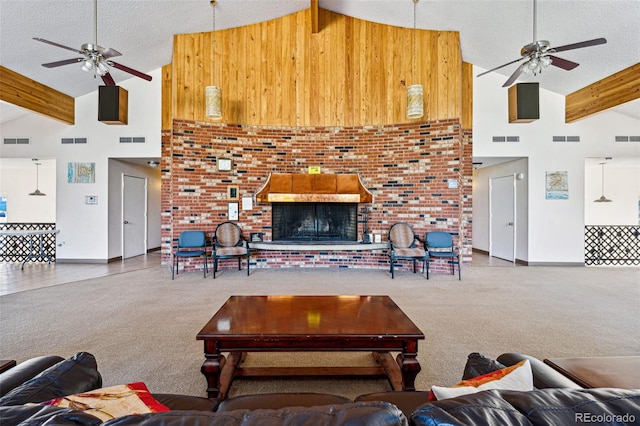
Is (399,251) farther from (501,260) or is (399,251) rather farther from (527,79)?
(527,79)

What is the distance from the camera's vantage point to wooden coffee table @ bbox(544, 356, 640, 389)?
1.26 metres

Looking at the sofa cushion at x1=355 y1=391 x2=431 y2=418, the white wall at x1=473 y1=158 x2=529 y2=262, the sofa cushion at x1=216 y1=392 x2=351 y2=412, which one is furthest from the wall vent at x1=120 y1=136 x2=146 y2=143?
the white wall at x1=473 y1=158 x2=529 y2=262

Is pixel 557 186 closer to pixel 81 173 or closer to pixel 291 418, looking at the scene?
pixel 291 418

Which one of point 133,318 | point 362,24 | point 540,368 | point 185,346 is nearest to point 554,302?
point 540,368

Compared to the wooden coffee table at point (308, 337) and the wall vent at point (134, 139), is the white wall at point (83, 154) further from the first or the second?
the wooden coffee table at point (308, 337)

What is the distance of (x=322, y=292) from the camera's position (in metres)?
4.63

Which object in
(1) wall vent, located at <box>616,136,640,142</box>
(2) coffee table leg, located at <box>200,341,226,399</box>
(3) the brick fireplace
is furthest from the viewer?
(1) wall vent, located at <box>616,136,640,142</box>

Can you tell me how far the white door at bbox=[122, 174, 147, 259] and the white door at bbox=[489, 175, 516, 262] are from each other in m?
9.37

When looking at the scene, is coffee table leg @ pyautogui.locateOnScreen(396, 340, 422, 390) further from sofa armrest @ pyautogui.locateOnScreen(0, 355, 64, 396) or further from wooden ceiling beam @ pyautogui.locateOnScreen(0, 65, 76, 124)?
wooden ceiling beam @ pyautogui.locateOnScreen(0, 65, 76, 124)

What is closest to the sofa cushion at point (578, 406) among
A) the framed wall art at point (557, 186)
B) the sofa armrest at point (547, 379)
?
the sofa armrest at point (547, 379)

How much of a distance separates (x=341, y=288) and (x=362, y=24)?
530 cm

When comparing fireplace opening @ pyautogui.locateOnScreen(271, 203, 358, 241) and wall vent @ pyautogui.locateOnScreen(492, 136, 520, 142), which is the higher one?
wall vent @ pyautogui.locateOnScreen(492, 136, 520, 142)

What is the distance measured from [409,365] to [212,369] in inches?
45.0

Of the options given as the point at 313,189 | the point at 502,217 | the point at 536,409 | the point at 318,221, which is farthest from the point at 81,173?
the point at 502,217
